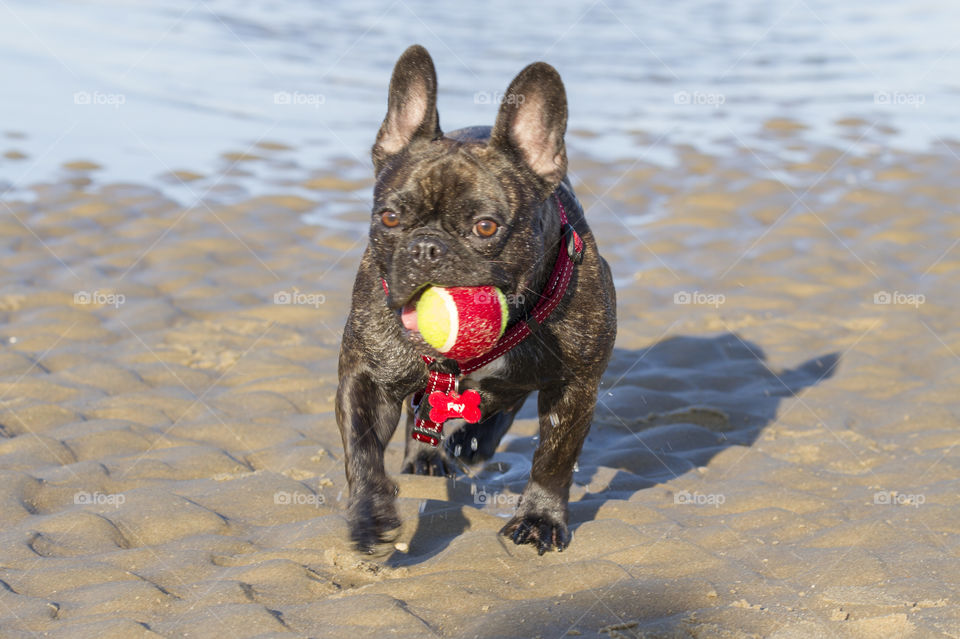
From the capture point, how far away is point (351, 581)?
4.36m

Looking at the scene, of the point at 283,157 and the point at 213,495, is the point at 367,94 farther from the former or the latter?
the point at 213,495

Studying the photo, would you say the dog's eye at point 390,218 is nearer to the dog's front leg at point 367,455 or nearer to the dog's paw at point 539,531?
the dog's front leg at point 367,455

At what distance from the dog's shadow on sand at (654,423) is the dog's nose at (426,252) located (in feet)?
4.18

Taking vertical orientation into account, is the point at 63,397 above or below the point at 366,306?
below

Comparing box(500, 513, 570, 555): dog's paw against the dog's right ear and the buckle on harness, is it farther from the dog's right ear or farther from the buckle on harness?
the dog's right ear

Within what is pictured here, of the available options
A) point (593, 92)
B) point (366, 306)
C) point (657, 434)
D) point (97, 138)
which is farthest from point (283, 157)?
point (366, 306)

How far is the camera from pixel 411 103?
4859mm

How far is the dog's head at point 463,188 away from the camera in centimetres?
432

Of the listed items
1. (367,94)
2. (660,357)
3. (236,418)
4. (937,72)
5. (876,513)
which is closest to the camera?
(876,513)

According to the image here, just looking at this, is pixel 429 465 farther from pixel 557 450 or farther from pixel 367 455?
pixel 367 455

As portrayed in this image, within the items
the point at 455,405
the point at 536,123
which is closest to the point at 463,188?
the point at 536,123

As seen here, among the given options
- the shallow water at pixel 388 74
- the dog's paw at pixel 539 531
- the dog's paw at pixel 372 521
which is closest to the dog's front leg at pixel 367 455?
the dog's paw at pixel 372 521

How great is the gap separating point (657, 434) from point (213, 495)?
271cm

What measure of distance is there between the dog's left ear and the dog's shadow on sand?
1.64 m
